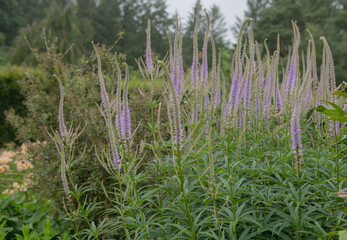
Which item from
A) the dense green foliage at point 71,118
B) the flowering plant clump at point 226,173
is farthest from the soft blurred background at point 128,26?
the flowering plant clump at point 226,173

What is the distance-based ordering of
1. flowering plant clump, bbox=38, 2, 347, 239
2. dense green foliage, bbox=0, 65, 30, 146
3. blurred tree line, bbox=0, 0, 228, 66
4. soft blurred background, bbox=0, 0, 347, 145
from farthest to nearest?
blurred tree line, bbox=0, 0, 228, 66, soft blurred background, bbox=0, 0, 347, 145, dense green foliage, bbox=0, 65, 30, 146, flowering plant clump, bbox=38, 2, 347, 239

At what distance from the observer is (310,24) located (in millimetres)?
18531

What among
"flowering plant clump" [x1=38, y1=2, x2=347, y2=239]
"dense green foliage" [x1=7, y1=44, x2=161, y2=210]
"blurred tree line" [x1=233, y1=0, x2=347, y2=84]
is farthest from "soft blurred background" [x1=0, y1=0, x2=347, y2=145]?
"flowering plant clump" [x1=38, y1=2, x2=347, y2=239]

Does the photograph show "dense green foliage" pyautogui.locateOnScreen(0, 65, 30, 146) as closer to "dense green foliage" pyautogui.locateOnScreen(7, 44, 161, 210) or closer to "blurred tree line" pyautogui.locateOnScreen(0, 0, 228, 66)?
"blurred tree line" pyautogui.locateOnScreen(0, 0, 228, 66)

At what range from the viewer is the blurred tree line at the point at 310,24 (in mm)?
17391

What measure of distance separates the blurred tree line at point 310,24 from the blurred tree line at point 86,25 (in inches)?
179

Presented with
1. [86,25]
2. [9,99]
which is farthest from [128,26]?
[9,99]

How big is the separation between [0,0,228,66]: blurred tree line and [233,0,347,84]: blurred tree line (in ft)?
14.9

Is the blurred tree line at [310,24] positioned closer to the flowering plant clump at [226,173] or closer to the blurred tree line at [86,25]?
the blurred tree line at [86,25]

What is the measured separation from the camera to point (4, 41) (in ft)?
110

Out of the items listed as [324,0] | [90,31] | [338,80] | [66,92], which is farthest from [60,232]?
[324,0]

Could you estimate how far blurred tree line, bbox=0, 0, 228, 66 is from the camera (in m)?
19.6

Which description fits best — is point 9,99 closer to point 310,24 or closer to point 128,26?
point 128,26

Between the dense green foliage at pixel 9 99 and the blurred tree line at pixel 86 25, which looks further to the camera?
the blurred tree line at pixel 86 25
